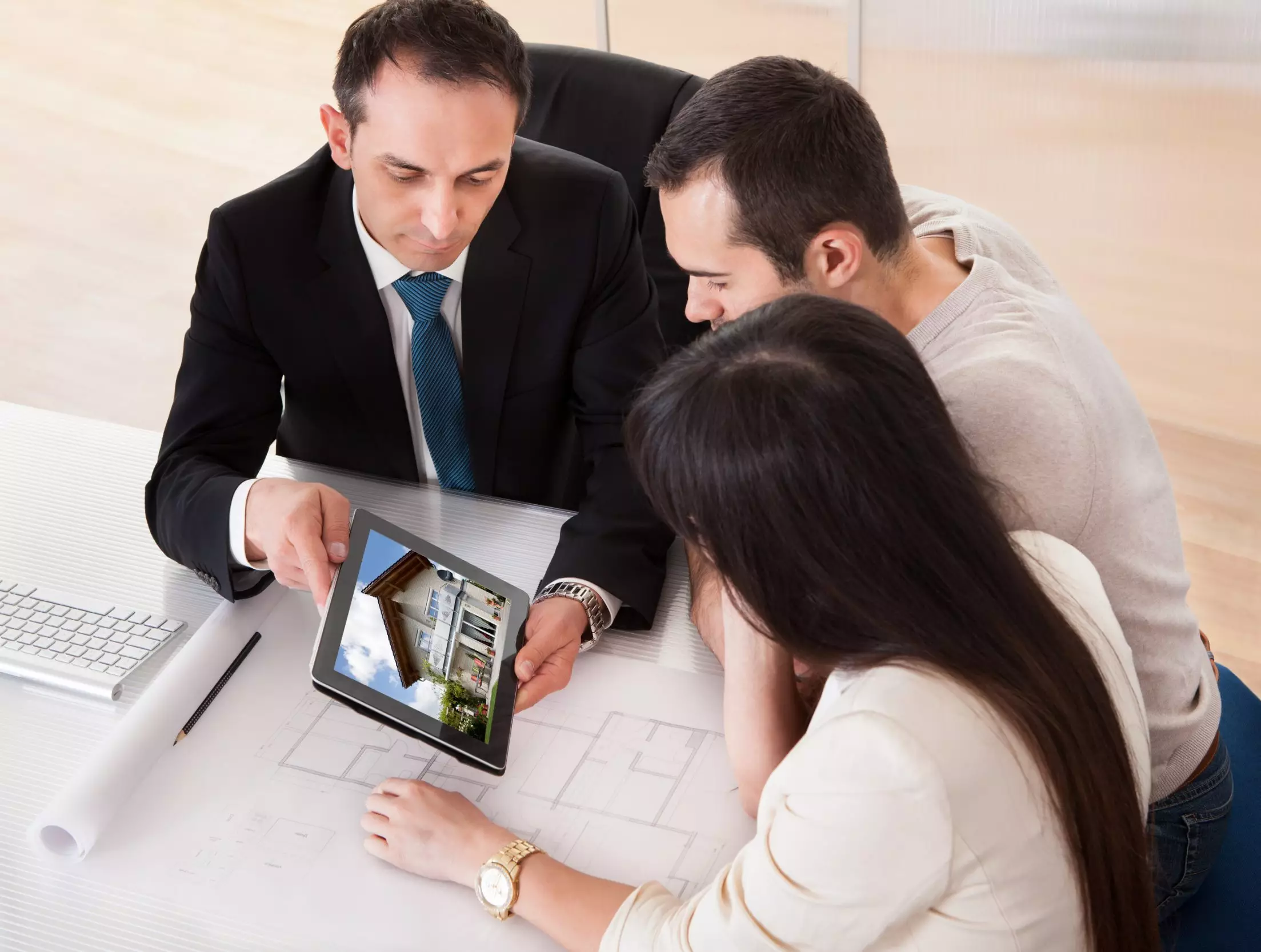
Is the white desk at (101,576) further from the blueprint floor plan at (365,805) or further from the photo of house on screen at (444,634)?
the photo of house on screen at (444,634)

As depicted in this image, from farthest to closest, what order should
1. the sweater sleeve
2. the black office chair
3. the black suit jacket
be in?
the black office chair, the black suit jacket, the sweater sleeve

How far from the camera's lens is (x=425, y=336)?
1.66 metres

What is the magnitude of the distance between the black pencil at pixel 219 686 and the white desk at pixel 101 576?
87 millimetres

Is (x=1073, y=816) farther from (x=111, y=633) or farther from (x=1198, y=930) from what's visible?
(x=111, y=633)

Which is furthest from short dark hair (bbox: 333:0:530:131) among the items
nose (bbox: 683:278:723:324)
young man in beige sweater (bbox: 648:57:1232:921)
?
nose (bbox: 683:278:723:324)

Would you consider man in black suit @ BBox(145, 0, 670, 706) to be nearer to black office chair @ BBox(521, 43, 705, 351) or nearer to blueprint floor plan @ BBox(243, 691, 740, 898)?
blueprint floor plan @ BBox(243, 691, 740, 898)

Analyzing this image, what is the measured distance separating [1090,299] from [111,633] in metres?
2.75

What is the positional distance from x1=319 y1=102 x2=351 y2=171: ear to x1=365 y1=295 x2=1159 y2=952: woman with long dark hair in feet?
2.50

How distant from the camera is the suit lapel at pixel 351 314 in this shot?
1615 millimetres

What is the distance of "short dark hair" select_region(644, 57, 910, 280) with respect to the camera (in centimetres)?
138

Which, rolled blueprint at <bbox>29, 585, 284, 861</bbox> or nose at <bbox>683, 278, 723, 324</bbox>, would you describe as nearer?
rolled blueprint at <bbox>29, 585, 284, 861</bbox>

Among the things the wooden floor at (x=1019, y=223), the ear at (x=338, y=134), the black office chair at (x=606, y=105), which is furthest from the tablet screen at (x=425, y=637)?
the wooden floor at (x=1019, y=223)

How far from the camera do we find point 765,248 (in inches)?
55.1

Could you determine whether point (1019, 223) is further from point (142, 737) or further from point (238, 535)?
point (142, 737)
